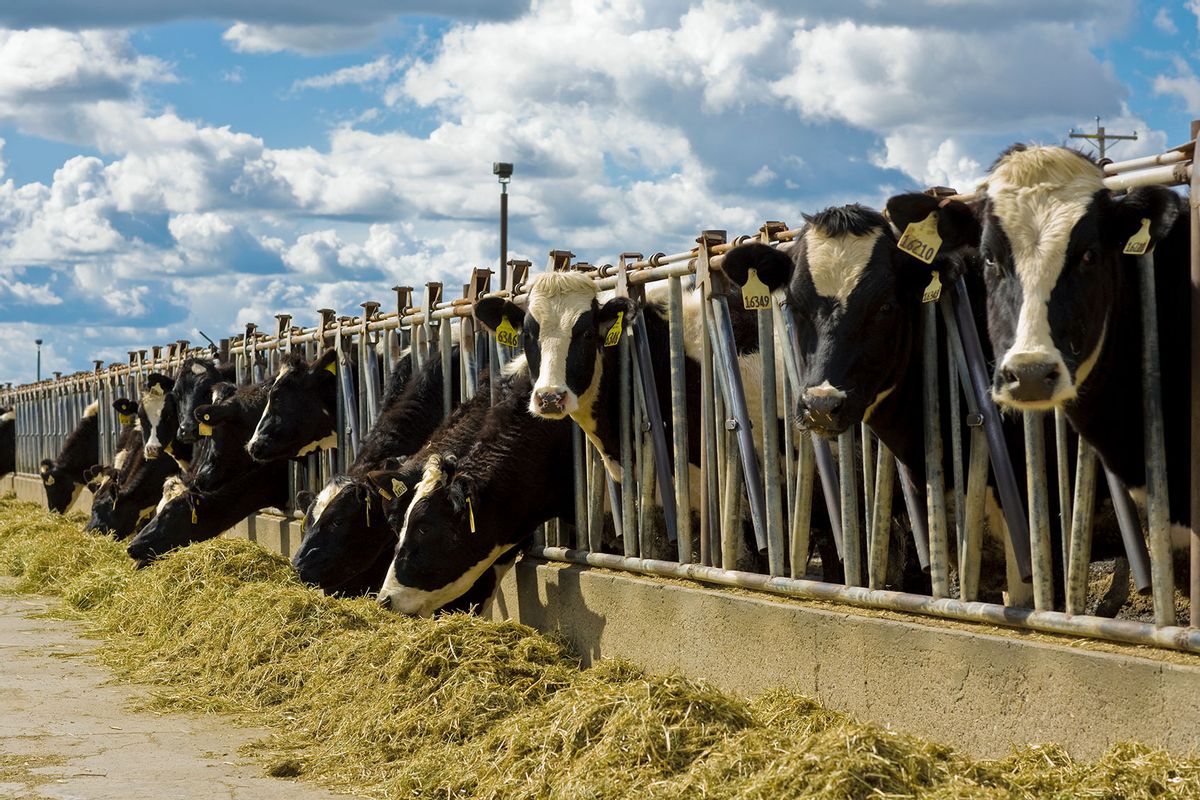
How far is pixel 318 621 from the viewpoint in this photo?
8797 millimetres

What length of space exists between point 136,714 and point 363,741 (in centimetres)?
183

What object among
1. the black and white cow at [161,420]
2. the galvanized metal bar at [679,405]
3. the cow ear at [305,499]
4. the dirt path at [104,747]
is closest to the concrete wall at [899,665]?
the galvanized metal bar at [679,405]

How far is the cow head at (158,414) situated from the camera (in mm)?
16766

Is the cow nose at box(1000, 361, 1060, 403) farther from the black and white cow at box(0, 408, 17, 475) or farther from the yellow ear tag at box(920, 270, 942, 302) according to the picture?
the black and white cow at box(0, 408, 17, 475)

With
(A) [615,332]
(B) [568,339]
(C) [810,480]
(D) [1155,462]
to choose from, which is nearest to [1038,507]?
(D) [1155,462]

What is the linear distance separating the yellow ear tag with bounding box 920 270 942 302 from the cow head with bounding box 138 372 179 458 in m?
12.5

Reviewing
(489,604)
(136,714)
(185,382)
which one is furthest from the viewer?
(185,382)

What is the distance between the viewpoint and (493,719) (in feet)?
21.7

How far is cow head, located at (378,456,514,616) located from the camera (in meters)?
8.84

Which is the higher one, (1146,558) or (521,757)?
(1146,558)

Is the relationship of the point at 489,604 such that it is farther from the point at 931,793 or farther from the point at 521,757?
the point at 931,793

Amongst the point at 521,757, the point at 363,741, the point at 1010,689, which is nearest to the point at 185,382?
the point at 363,741

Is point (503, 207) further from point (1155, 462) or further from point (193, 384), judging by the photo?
point (1155, 462)

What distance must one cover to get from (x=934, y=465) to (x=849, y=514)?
565 mm
